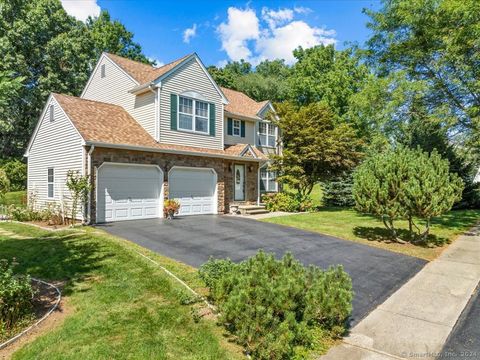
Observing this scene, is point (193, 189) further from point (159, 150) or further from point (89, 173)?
point (89, 173)

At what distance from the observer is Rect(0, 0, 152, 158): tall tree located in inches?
998

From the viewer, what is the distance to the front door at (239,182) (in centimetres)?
1970

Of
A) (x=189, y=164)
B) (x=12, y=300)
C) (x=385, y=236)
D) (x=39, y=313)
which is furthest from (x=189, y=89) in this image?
(x=12, y=300)

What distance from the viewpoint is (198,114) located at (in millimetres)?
17219

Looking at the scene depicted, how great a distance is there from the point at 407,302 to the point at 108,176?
11478 millimetres

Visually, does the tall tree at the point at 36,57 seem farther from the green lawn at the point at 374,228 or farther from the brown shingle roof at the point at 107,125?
Answer: the green lawn at the point at 374,228

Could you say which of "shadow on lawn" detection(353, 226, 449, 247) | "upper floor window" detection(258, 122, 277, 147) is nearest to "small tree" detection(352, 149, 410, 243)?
"shadow on lawn" detection(353, 226, 449, 247)

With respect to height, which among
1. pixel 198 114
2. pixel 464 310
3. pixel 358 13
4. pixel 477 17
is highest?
pixel 358 13

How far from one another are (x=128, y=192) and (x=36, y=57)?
2020 cm

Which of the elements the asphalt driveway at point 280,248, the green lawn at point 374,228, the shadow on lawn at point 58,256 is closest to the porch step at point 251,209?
the green lawn at point 374,228

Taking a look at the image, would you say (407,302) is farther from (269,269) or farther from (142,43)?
(142,43)

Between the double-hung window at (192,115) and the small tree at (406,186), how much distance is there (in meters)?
9.10

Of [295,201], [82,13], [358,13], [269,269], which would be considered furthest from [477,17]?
[82,13]

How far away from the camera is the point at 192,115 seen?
16953mm
